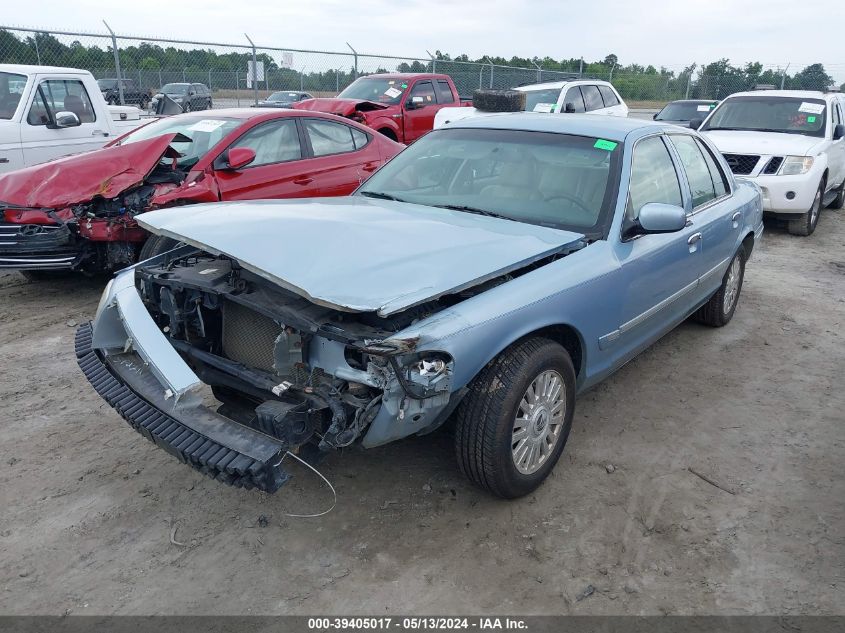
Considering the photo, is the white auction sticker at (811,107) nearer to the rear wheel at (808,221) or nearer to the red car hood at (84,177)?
the rear wheel at (808,221)

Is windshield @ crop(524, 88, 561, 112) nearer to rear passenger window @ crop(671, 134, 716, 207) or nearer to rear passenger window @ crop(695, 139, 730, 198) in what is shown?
rear passenger window @ crop(695, 139, 730, 198)

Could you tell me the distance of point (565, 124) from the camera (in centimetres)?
415

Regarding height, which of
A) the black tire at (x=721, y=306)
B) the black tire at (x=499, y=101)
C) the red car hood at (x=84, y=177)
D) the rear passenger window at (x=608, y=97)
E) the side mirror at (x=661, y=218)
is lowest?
the black tire at (x=721, y=306)

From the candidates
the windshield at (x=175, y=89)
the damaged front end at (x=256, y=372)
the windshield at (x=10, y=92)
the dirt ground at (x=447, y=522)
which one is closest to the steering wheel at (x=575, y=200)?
the damaged front end at (x=256, y=372)

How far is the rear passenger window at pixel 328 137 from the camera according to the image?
274 inches

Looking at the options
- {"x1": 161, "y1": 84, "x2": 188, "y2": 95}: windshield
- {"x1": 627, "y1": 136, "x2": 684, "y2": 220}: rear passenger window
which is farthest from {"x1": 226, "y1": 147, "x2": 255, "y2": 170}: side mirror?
{"x1": 161, "y1": 84, "x2": 188, "y2": 95}: windshield

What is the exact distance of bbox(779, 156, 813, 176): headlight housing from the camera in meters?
8.62

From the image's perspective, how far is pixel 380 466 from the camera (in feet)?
11.6

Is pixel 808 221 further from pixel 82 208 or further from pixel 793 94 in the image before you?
pixel 82 208

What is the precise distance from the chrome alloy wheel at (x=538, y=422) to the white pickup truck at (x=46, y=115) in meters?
7.23

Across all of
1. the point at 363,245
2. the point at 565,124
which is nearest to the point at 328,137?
the point at 565,124

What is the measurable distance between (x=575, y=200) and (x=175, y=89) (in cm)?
1974

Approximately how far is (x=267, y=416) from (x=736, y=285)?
14.8ft

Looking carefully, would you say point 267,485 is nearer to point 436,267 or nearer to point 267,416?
point 267,416
